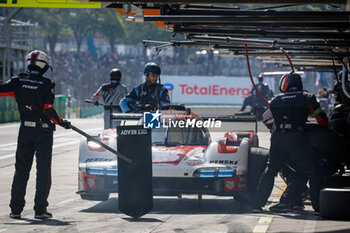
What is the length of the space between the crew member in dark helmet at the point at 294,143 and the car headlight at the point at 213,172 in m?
0.46

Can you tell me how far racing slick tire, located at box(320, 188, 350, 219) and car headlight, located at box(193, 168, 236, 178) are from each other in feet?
5.11

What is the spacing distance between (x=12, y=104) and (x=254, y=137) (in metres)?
24.1

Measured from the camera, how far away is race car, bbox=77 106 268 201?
9008 millimetres

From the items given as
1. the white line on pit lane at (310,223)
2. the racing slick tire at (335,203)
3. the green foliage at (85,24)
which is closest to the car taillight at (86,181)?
the white line on pit lane at (310,223)

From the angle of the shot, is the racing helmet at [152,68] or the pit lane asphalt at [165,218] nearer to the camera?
the pit lane asphalt at [165,218]

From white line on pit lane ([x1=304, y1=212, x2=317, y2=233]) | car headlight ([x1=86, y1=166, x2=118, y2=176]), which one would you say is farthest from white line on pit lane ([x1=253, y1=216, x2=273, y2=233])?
car headlight ([x1=86, y1=166, x2=118, y2=176])

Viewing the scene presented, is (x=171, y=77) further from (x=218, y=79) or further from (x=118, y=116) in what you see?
(x=118, y=116)

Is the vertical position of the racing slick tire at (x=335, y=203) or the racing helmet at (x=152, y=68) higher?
the racing helmet at (x=152, y=68)

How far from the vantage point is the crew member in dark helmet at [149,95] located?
455 inches

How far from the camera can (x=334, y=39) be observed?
9.77 meters

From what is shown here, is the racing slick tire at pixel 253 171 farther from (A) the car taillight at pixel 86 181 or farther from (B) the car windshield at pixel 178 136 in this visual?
(A) the car taillight at pixel 86 181

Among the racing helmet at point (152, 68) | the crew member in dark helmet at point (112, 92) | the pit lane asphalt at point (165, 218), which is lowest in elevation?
the pit lane asphalt at point (165, 218)

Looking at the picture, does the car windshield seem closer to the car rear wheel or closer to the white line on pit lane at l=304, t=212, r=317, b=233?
the car rear wheel

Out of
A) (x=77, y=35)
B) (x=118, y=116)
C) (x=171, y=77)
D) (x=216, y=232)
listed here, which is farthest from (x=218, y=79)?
(x=216, y=232)
